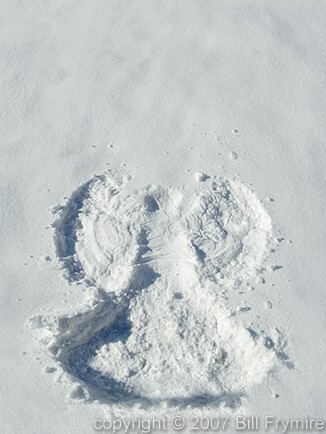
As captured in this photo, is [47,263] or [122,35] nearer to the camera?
[47,263]

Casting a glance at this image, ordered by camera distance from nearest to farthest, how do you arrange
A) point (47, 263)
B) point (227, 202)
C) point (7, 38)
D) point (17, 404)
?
1. point (17, 404)
2. point (47, 263)
3. point (227, 202)
4. point (7, 38)

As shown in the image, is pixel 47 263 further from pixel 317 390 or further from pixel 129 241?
pixel 317 390

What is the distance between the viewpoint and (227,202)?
4918 mm

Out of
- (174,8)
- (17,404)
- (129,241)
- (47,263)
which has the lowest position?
(17,404)

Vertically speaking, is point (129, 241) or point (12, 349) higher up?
point (129, 241)

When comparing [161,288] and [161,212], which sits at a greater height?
[161,212]

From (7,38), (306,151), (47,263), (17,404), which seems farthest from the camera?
(7,38)

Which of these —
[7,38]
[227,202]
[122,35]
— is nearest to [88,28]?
[122,35]

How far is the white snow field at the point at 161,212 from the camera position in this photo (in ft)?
13.4

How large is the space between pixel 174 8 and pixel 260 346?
3468 mm

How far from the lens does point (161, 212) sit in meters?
4.90

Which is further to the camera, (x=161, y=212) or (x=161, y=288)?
(x=161, y=212)

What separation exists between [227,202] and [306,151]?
32.5 inches

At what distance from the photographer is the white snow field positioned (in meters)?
4.08
